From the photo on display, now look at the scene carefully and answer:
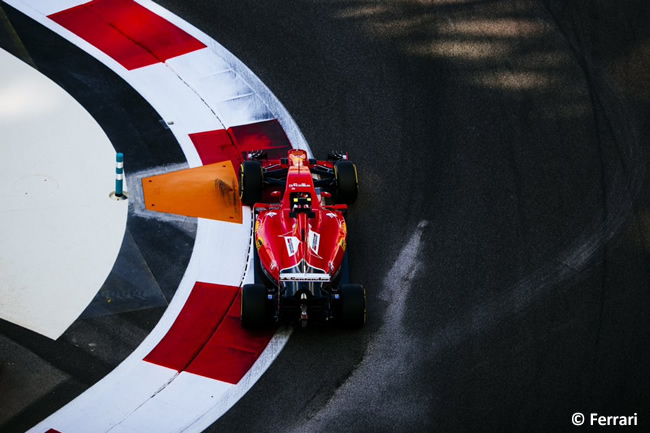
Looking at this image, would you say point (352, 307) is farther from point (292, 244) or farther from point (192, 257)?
point (192, 257)

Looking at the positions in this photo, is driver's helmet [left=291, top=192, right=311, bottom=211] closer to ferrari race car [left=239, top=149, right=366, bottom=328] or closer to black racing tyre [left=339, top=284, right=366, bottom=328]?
ferrari race car [left=239, top=149, right=366, bottom=328]

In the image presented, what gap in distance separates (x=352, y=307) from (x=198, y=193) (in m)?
3.15

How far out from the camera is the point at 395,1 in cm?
1461

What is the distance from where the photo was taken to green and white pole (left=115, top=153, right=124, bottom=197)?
33.2 ft

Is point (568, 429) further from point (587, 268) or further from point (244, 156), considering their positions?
point (244, 156)

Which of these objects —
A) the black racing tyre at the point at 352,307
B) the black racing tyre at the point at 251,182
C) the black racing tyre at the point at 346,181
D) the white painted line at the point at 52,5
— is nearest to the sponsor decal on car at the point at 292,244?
the black racing tyre at the point at 352,307

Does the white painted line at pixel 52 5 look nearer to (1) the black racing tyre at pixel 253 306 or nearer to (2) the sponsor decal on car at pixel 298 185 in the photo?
(2) the sponsor decal on car at pixel 298 185

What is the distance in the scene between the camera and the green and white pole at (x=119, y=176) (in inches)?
398

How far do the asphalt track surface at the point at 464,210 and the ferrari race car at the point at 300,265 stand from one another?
1.52 feet

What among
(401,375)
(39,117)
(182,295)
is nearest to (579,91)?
(401,375)

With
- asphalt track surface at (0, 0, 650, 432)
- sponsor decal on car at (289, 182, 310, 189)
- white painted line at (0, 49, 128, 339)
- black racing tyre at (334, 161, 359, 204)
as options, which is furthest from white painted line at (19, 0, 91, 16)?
sponsor decal on car at (289, 182, 310, 189)

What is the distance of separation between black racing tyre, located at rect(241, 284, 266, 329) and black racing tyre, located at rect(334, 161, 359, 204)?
2278 mm

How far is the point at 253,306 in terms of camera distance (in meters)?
8.55

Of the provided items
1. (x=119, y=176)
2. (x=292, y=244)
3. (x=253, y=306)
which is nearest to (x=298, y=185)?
(x=292, y=244)
